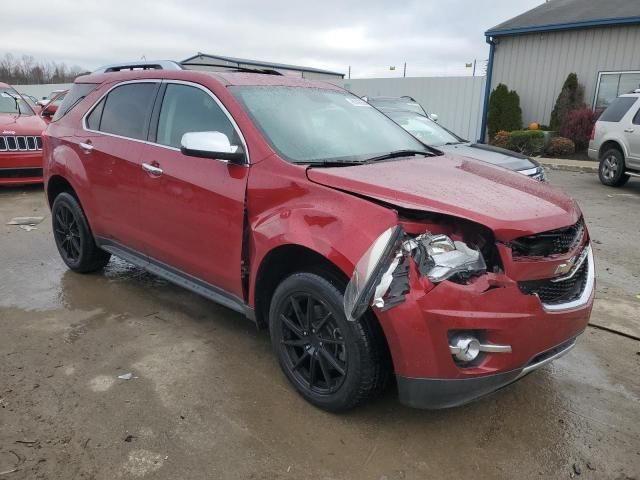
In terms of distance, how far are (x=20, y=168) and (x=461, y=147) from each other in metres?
7.12

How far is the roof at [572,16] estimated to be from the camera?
1434 cm

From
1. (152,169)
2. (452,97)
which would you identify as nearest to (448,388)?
(152,169)

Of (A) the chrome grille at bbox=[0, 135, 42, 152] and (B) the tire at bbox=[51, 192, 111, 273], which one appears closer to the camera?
(B) the tire at bbox=[51, 192, 111, 273]

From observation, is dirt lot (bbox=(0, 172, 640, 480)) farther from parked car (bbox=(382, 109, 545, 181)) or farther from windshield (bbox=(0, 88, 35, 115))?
windshield (bbox=(0, 88, 35, 115))

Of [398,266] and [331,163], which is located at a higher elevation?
[331,163]

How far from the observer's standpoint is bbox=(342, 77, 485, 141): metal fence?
17625mm

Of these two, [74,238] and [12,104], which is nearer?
[74,238]

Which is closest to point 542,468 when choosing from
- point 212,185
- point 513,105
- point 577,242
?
point 577,242

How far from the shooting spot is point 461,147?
7.27 m

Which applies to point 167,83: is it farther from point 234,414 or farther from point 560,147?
point 560,147

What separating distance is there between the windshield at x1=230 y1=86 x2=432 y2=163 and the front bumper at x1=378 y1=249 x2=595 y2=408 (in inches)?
45.0

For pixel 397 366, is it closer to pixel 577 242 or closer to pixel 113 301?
pixel 577 242

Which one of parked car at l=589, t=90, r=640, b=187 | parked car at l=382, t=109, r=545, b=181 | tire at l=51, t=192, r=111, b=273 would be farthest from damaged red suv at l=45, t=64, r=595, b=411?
parked car at l=589, t=90, r=640, b=187

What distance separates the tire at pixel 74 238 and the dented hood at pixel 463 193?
2.77 m
